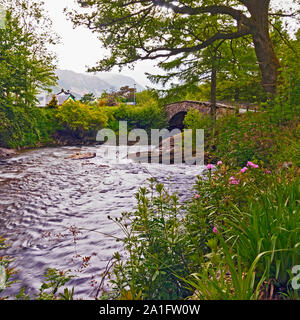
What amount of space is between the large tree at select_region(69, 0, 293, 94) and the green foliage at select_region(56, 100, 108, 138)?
7.38 metres

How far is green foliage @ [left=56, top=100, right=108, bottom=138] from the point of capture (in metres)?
18.2

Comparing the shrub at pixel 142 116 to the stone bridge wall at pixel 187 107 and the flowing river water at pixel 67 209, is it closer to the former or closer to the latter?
the stone bridge wall at pixel 187 107

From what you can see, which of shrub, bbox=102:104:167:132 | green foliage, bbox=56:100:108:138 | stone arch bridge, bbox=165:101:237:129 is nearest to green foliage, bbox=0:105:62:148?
green foliage, bbox=56:100:108:138

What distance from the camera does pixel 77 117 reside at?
18422mm

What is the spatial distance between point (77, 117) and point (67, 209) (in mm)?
13668

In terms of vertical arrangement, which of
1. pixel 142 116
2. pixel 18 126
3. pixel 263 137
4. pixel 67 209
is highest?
pixel 142 116

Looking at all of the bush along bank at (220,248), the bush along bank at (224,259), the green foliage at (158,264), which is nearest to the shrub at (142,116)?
the bush along bank at (220,248)

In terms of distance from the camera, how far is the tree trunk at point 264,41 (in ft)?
33.7

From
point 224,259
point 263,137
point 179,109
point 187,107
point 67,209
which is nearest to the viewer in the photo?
point 224,259

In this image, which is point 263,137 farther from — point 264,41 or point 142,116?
point 142,116

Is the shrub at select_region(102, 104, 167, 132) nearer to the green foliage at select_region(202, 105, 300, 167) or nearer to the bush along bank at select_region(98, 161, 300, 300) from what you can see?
the green foliage at select_region(202, 105, 300, 167)

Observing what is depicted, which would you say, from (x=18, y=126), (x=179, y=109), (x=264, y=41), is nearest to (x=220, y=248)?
(x=264, y=41)
